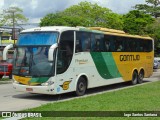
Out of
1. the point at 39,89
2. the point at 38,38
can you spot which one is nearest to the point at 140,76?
the point at 38,38

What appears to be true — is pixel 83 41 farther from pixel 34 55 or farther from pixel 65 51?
pixel 34 55

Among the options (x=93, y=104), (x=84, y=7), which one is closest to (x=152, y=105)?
(x=93, y=104)

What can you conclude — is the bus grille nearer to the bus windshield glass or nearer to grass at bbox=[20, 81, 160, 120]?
the bus windshield glass

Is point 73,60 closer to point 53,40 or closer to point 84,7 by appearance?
point 53,40

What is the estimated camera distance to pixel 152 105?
11586mm

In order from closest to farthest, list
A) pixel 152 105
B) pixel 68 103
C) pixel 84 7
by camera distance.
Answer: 1. pixel 152 105
2. pixel 68 103
3. pixel 84 7

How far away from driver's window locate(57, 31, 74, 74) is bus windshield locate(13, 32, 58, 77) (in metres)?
0.38

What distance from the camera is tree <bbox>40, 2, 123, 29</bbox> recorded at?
6397cm

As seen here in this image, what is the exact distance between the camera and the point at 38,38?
48.2ft

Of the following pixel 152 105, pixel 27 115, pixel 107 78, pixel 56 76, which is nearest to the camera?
pixel 27 115

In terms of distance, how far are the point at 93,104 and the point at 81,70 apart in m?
4.14

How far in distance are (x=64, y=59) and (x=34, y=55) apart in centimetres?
127

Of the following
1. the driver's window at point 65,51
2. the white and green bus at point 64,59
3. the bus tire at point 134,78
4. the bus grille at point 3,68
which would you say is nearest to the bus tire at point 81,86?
the white and green bus at point 64,59

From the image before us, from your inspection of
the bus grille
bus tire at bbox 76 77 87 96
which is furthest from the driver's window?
the bus grille
